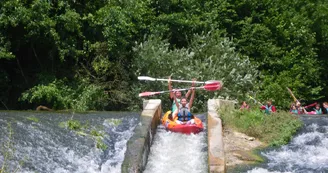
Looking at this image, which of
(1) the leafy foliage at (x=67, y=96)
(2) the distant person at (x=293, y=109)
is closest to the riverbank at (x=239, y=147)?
(1) the leafy foliage at (x=67, y=96)

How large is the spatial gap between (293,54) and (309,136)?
9.02 meters

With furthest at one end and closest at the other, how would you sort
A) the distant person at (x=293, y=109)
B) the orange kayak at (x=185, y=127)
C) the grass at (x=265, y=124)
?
1. the distant person at (x=293, y=109)
2. the orange kayak at (x=185, y=127)
3. the grass at (x=265, y=124)

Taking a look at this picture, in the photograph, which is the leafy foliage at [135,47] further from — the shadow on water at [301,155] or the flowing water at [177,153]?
the flowing water at [177,153]

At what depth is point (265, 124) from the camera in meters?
13.6

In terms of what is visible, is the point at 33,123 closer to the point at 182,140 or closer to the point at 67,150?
the point at 67,150

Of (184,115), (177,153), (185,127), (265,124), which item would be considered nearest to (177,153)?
(177,153)

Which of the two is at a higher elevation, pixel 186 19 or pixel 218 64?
pixel 186 19

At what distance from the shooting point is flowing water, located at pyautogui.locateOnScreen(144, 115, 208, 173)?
1091 centimetres

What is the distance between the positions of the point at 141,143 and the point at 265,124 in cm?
387

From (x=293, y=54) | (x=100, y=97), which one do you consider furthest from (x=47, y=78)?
(x=293, y=54)

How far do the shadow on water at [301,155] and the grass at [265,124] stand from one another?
0.71ft

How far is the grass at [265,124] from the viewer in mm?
12992

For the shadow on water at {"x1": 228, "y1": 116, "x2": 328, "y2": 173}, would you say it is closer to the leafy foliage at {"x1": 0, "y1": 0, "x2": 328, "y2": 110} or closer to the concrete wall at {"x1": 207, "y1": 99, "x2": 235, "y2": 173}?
the concrete wall at {"x1": 207, "y1": 99, "x2": 235, "y2": 173}

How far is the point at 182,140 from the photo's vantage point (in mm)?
12766
